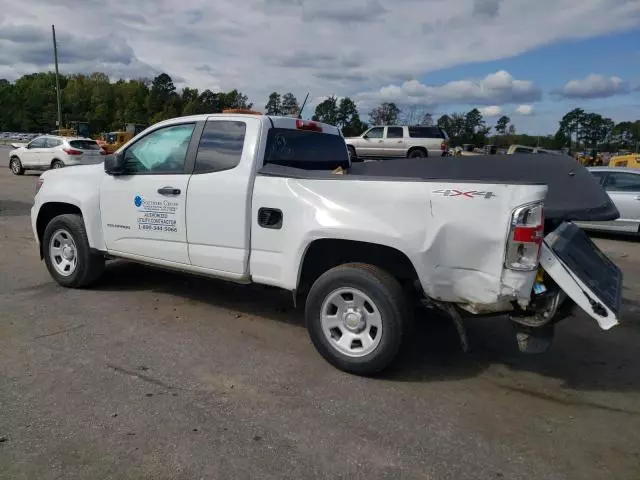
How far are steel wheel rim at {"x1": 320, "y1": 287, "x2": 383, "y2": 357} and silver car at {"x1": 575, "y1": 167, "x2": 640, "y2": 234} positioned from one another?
8.73m

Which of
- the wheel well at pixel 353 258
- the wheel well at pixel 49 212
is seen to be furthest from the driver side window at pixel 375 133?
the wheel well at pixel 353 258

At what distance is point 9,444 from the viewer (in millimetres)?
3031

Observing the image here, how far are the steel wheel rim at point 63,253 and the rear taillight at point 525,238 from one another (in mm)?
4495

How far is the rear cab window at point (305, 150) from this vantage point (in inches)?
189

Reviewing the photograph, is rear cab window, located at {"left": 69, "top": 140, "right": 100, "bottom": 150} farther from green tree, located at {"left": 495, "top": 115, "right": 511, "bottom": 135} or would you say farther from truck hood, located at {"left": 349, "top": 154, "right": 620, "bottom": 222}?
green tree, located at {"left": 495, "top": 115, "right": 511, "bottom": 135}

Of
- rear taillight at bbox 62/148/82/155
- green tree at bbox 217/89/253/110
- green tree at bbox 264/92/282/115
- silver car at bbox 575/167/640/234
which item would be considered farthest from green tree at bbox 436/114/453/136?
silver car at bbox 575/167/640/234

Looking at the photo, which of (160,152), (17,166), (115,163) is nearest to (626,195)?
(160,152)

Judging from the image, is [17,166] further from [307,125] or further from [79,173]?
[307,125]

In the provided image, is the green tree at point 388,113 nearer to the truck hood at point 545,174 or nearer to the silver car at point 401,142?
the silver car at point 401,142

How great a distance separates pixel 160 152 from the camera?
5.25 metres

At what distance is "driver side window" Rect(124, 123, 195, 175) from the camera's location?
508 centimetres

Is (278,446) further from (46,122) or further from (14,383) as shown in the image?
(46,122)

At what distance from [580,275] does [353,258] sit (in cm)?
165

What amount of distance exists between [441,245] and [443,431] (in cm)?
119
